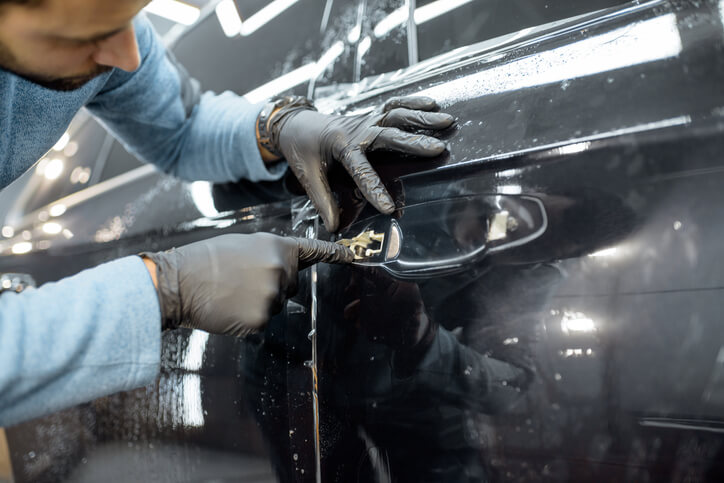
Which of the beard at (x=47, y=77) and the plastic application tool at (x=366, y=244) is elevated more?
the beard at (x=47, y=77)

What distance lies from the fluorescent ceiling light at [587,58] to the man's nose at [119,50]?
22.9 inches

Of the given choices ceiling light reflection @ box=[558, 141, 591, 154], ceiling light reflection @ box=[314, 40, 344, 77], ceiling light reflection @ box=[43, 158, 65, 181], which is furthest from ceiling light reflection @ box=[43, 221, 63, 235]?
ceiling light reflection @ box=[558, 141, 591, 154]

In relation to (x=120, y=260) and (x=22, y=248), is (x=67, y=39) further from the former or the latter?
(x=22, y=248)

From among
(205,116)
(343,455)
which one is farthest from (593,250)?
(205,116)

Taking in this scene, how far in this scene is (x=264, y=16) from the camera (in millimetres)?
1361

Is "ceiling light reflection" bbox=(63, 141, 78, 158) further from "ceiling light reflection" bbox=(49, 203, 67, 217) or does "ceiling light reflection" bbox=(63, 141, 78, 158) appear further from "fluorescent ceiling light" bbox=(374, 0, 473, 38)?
"fluorescent ceiling light" bbox=(374, 0, 473, 38)

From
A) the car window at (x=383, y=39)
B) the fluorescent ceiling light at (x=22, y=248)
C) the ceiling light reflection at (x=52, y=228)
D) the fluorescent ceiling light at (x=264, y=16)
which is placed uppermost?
the fluorescent ceiling light at (x=264, y=16)

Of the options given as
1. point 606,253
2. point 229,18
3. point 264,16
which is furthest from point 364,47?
point 606,253

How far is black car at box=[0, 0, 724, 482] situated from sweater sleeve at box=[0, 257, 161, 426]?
207 mm

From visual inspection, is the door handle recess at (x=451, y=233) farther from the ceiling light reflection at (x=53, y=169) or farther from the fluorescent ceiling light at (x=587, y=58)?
the ceiling light reflection at (x=53, y=169)

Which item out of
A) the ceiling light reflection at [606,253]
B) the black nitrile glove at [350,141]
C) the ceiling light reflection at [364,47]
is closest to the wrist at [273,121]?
the black nitrile glove at [350,141]

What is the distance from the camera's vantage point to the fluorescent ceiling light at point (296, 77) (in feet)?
3.80

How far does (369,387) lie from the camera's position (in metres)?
0.78

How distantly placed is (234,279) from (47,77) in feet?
1.56
